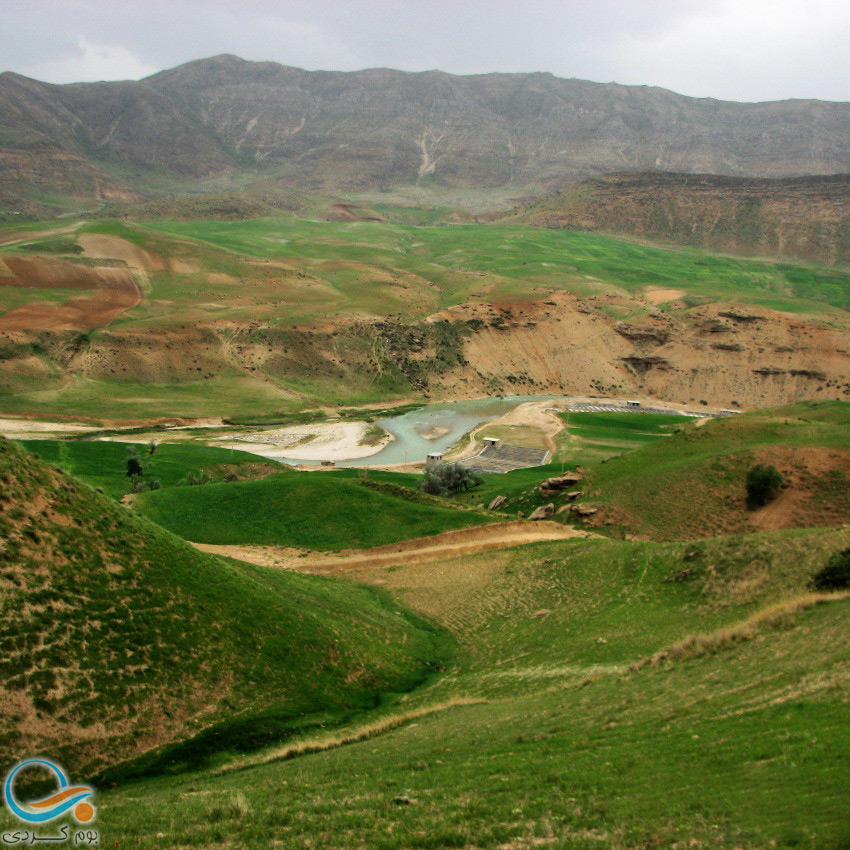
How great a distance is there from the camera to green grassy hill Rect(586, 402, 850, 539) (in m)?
37.9

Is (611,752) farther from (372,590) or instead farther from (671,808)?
(372,590)

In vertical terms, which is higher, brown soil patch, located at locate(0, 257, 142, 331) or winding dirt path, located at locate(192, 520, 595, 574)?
brown soil patch, located at locate(0, 257, 142, 331)

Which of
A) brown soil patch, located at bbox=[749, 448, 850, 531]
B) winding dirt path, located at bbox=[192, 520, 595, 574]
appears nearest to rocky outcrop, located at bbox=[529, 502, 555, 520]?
winding dirt path, located at bbox=[192, 520, 595, 574]

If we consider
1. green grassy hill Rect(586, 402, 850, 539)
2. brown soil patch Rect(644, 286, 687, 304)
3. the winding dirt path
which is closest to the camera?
the winding dirt path

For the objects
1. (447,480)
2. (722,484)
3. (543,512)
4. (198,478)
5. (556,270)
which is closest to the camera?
(722,484)

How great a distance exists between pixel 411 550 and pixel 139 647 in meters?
20.7

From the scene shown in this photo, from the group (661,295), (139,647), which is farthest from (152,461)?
(661,295)

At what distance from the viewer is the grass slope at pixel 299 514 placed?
37.5m

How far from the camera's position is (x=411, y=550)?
36.0m

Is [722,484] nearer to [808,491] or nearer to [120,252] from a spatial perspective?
[808,491]

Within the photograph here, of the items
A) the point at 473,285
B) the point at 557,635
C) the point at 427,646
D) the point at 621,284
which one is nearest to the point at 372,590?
the point at 427,646

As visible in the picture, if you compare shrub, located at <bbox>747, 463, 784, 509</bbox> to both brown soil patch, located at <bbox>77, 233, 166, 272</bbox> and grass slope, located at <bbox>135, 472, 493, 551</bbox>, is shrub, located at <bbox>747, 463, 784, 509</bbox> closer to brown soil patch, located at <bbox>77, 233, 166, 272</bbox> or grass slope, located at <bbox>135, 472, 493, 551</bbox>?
grass slope, located at <bbox>135, 472, 493, 551</bbox>

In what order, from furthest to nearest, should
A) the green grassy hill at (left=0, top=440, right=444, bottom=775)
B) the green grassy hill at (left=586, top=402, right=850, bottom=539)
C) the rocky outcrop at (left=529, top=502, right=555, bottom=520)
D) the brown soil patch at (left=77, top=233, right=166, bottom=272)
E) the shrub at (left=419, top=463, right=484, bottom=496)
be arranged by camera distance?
1. the brown soil patch at (left=77, top=233, right=166, bottom=272)
2. the shrub at (left=419, top=463, right=484, bottom=496)
3. the rocky outcrop at (left=529, top=502, right=555, bottom=520)
4. the green grassy hill at (left=586, top=402, right=850, bottom=539)
5. the green grassy hill at (left=0, top=440, right=444, bottom=775)

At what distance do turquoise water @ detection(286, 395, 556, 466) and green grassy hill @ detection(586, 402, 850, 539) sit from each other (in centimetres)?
3565
